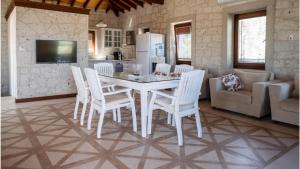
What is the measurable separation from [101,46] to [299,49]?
6742 mm

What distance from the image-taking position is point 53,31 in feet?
20.7

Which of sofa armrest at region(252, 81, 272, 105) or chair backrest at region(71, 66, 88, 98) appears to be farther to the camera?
sofa armrest at region(252, 81, 272, 105)

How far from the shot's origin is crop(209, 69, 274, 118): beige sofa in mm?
4270

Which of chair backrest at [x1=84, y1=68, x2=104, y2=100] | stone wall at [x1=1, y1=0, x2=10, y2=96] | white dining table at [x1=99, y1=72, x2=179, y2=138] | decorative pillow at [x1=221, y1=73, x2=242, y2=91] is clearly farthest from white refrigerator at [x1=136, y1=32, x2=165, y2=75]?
stone wall at [x1=1, y1=0, x2=10, y2=96]

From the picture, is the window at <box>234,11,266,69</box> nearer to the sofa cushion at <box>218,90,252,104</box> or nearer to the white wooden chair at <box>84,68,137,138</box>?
the sofa cushion at <box>218,90,252,104</box>

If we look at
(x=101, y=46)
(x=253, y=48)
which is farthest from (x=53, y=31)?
(x=253, y=48)

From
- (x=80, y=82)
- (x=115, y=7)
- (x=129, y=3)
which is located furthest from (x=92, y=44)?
(x=80, y=82)

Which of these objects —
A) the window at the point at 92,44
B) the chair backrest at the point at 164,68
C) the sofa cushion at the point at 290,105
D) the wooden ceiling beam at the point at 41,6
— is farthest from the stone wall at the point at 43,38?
the sofa cushion at the point at 290,105

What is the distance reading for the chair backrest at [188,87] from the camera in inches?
122

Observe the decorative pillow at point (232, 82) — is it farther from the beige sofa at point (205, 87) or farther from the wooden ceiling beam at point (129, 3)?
the wooden ceiling beam at point (129, 3)

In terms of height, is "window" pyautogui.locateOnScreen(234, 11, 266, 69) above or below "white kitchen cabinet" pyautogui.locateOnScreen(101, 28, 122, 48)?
below

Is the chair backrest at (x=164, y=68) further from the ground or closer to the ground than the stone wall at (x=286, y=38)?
closer to the ground

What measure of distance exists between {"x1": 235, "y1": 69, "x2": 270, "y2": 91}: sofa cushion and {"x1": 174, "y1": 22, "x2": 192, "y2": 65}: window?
7.35ft

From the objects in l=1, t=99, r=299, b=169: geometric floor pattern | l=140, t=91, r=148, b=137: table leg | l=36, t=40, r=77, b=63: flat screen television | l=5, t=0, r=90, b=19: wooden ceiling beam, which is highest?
l=5, t=0, r=90, b=19: wooden ceiling beam
